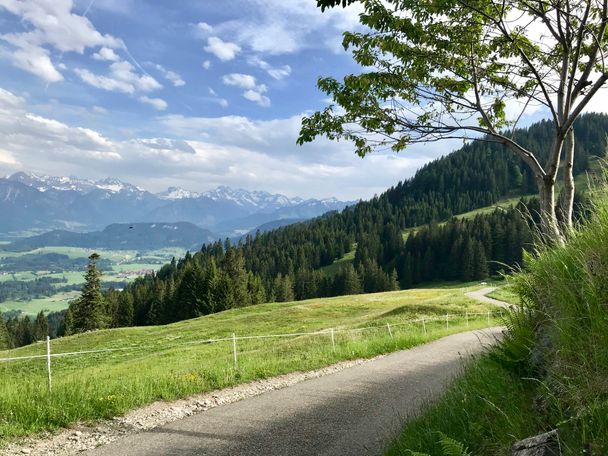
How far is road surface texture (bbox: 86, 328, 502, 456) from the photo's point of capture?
8.41 metres

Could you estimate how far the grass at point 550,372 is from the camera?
153 inches

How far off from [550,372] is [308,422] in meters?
6.36

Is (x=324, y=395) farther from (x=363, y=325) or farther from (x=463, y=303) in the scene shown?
(x=463, y=303)

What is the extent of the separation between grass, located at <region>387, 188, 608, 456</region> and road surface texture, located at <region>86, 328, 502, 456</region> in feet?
4.04

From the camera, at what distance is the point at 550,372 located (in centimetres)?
492

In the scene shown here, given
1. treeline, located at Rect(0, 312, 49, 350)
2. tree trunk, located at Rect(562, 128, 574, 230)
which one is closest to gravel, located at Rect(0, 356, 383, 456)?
tree trunk, located at Rect(562, 128, 574, 230)

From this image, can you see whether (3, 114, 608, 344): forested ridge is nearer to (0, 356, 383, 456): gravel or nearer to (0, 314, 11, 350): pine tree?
(0, 314, 11, 350): pine tree

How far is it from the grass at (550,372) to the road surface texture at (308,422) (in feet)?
4.04

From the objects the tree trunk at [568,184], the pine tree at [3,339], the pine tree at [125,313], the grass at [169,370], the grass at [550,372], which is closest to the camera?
the grass at [550,372]

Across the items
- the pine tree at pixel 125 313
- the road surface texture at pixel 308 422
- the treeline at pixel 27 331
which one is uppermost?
the road surface texture at pixel 308 422

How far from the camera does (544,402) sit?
4.68m

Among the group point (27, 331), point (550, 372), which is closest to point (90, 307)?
point (27, 331)

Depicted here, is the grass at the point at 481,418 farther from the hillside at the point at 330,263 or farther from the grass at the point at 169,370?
the hillside at the point at 330,263

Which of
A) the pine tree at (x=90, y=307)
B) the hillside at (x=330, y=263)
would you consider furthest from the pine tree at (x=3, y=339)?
the pine tree at (x=90, y=307)
